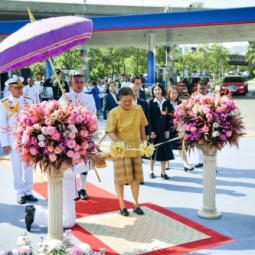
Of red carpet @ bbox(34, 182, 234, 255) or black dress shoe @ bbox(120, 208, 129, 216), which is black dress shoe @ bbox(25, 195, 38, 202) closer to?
red carpet @ bbox(34, 182, 234, 255)

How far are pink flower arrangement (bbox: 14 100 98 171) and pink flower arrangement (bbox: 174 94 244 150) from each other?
1.66 meters

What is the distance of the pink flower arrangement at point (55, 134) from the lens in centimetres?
370

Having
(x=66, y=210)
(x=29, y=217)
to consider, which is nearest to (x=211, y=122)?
(x=66, y=210)

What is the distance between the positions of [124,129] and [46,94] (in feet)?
42.2

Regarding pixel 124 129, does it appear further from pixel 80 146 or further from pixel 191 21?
pixel 191 21

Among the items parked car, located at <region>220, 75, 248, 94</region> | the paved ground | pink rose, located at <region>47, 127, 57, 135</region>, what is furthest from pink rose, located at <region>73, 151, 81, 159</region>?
parked car, located at <region>220, 75, 248, 94</region>

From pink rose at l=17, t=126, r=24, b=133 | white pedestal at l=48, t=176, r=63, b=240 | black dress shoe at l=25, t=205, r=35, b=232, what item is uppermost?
pink rose at l=17, t=126, r=24, b=133

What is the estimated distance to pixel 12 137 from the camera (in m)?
5.89


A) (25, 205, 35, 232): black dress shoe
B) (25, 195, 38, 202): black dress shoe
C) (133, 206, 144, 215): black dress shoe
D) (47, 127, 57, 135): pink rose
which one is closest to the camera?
(47, 127, 57, 135): pink rose

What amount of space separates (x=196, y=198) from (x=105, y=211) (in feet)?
4.80

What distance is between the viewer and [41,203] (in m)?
5.98

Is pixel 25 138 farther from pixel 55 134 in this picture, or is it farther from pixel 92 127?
pixel 92 127

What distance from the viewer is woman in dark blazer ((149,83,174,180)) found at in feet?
23.5

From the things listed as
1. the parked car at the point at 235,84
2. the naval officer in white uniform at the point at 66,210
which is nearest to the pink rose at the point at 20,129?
the naval officer in white uniform at the point at 66,210
